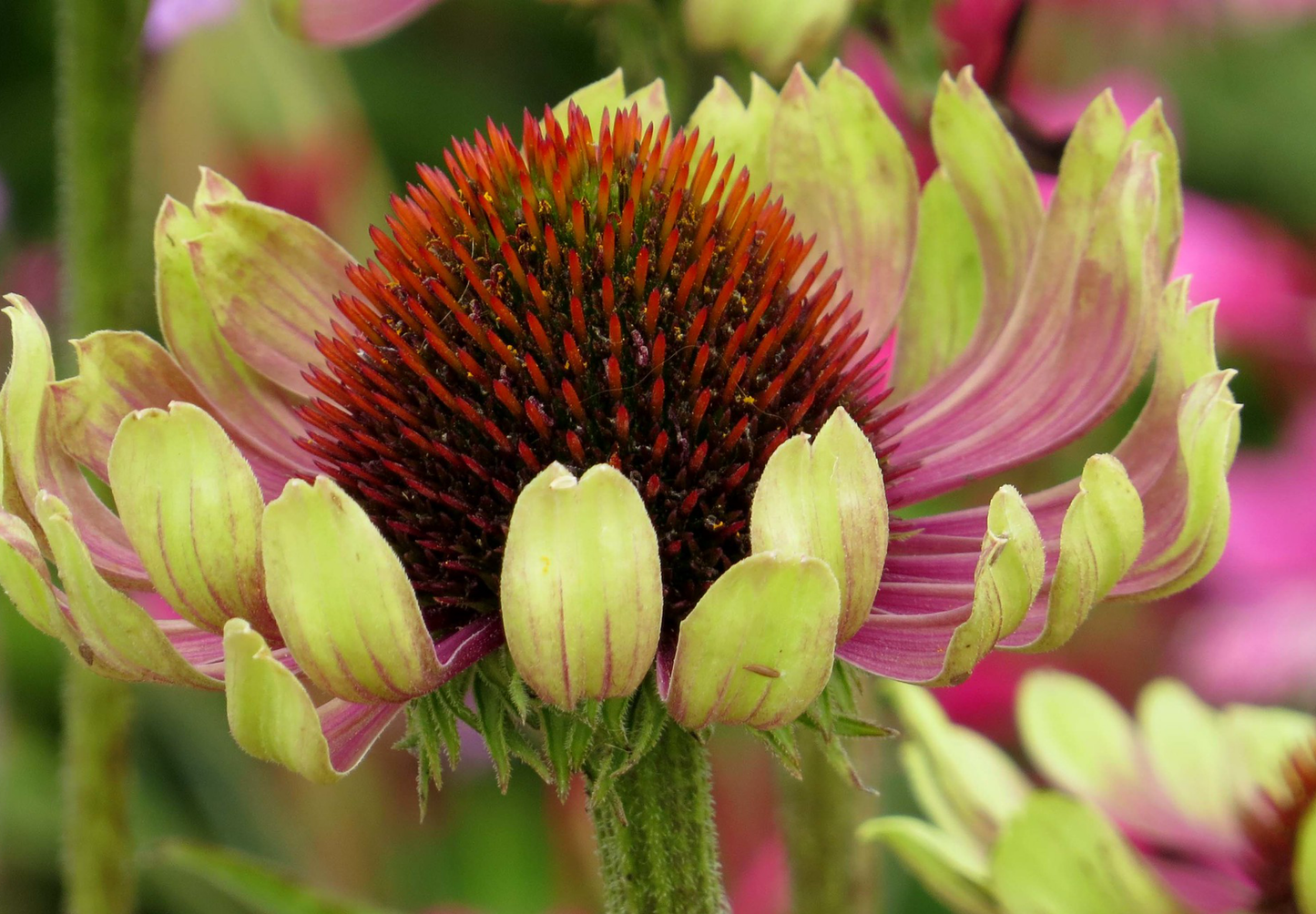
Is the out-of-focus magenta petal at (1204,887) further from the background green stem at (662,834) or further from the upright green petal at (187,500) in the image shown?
the upright green petal at (187,500)

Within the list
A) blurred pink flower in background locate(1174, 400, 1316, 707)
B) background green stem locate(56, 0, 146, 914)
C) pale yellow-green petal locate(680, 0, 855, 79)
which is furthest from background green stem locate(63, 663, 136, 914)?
blurred pink flower in background locate(1174, 400, 1316, 707)

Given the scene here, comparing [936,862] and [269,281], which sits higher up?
[269,281]

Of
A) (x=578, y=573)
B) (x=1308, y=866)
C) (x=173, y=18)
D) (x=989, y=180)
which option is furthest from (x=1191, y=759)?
(x=173, y=18)

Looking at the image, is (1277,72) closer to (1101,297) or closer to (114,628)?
(1101,297)

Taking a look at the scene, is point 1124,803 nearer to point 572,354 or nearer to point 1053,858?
point 1053,858

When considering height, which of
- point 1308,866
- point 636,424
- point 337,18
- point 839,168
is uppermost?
point 337,18

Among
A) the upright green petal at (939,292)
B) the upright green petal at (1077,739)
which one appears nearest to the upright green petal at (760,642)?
the upright green petal at (939,292)

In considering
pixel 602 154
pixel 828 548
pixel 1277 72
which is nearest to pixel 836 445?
pixel 828 548
